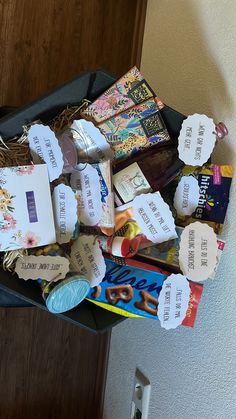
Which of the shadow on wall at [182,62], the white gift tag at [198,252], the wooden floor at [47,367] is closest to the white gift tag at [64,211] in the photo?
the white gift tag at [198,252]

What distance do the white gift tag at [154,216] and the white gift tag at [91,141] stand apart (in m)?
0.12

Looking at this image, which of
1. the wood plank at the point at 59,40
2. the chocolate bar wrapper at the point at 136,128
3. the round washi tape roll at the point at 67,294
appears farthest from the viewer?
the wood plank at the point at 59,40

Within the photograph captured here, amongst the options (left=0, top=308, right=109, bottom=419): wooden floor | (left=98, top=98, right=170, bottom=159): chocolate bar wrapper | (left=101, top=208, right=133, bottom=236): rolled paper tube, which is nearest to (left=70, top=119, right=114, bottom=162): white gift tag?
(left=98, top=98, right=170, bottom=159): chocolate bar wrapper

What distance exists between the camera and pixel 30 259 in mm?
886

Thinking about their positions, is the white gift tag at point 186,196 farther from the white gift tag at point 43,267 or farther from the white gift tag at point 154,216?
the white gift tag at point 43,267

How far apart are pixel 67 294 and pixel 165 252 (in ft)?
0.73

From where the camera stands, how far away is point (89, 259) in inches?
36.3

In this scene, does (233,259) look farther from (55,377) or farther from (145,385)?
(55,377)

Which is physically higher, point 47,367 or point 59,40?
point 59,40

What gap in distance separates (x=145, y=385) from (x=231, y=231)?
0.48 metres

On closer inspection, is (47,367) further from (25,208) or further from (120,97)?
(120,97)

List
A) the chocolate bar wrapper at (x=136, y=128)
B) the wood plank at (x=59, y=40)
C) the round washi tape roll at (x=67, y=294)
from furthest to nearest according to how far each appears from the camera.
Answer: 1. the wood plank at (x=59, y=40)
2. the chocolate bar wrapper at (x=136, y=128)
3. the round washi tape roll at (x=67, y=294)

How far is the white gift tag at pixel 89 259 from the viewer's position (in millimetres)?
914

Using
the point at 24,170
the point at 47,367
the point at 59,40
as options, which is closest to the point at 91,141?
the point at 24,170
